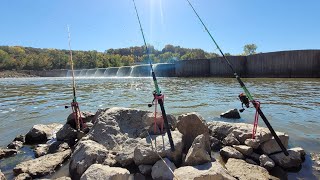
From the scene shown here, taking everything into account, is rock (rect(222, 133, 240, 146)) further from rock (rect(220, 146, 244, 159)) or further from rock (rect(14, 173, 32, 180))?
rock (rect(14, 173, 32, 180))

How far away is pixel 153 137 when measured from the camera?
6.05m

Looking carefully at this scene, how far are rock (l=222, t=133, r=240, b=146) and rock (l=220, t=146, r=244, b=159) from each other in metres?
0.47

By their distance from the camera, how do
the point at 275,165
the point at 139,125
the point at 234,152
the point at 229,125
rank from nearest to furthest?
the point at 275,165
the point at 234,152
the point at 139,125
the point at 229,125

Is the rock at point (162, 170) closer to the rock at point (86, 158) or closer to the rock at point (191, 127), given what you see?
the rock at point (86, 158)

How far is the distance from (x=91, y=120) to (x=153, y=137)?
13.6 feet

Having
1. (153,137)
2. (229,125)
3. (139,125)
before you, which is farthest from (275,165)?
(139,125)

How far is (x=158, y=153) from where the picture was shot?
545 centimetres

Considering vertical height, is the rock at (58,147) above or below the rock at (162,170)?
below

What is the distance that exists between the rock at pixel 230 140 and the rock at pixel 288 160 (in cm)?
103

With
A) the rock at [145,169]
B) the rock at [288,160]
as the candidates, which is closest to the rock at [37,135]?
the rock at [145,169]

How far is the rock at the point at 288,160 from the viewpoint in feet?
19.1

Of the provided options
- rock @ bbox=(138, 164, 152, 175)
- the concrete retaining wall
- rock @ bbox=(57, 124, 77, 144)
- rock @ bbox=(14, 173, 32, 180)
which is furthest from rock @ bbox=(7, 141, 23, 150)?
the concrete retaining wall

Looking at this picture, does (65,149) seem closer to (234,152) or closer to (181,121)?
(181,121)

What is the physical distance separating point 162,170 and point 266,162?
224cm
